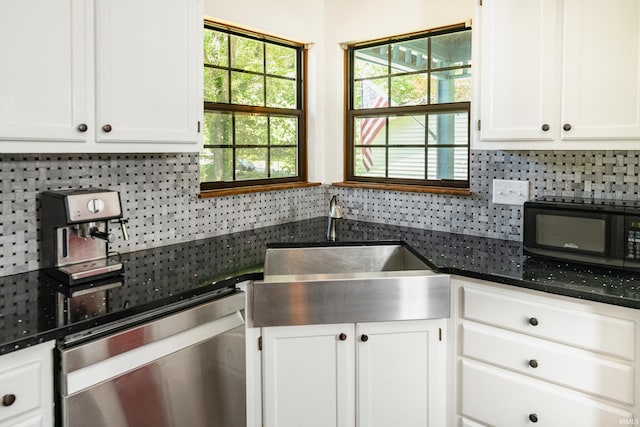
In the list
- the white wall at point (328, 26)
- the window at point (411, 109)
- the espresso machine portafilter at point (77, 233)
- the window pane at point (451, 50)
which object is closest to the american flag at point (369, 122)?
the window at point (411, 109)

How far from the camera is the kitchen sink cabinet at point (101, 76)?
1581 millimetres

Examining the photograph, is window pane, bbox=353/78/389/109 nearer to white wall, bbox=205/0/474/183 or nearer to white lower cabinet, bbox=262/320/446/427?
white wall, bbox=205/0/474/183

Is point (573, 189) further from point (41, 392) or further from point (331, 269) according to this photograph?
point (41, 392)

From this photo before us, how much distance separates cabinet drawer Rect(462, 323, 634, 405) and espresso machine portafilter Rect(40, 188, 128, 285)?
1374 mm

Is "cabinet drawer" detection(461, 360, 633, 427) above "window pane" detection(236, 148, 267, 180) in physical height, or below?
below

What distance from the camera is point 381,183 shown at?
3080mm

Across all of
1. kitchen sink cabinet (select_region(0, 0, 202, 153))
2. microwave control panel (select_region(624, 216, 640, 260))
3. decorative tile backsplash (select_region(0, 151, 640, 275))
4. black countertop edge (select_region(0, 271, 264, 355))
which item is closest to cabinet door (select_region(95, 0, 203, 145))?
kitchen sink cabinet (select_region(0, 0, 202, 153))

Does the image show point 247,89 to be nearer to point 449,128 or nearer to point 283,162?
point 283,162

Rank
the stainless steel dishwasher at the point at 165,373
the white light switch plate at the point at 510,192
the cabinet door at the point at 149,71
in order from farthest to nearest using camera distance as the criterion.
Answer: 1. the white light switch plate at the point at 510,192
2. the cabinet door at the point at 149,71
3. the stainless steel dishwasher at the point at 165,373

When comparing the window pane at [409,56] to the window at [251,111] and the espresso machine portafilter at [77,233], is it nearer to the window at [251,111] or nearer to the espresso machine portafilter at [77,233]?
the window at [251,111]

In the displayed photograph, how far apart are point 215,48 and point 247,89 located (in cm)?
28

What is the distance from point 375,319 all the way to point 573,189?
1115 mm

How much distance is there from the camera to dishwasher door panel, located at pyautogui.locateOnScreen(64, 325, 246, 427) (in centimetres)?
147

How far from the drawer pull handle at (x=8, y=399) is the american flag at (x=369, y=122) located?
2258 millimetres
